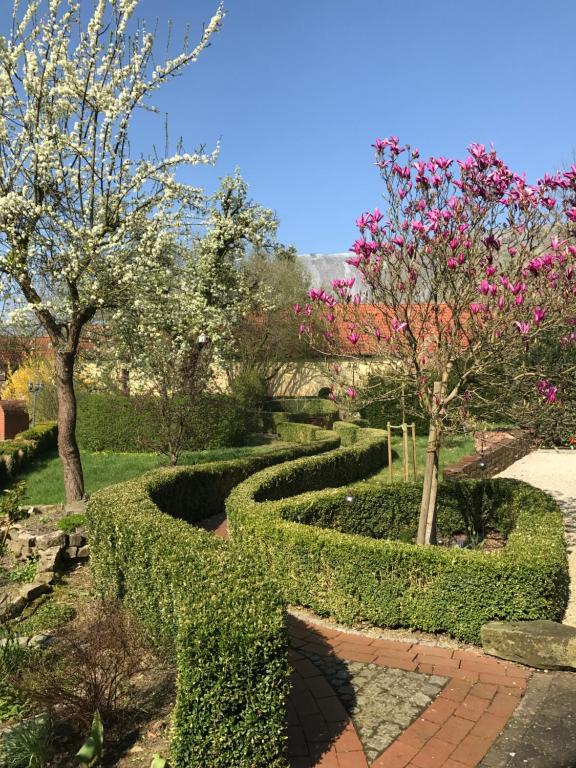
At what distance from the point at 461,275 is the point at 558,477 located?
9.62 meters

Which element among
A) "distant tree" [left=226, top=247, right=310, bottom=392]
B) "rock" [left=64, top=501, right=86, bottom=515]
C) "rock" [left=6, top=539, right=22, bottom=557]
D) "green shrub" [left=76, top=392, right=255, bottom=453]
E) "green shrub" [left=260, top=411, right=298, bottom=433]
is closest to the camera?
"rock" [left=6, top=539, right=22, bottom=557]

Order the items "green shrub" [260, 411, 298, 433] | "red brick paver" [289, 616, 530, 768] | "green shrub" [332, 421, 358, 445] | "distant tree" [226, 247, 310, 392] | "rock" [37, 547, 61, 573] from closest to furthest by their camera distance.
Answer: "red brick paver" [289, 616, 530, 768] → "rock" [37, 547, 61, 573] → "green shrub" [332, 421, 358, 445] → "green shrub" [260, 411, 298, 433] → "distant tree" [226, 247, 310, 392]

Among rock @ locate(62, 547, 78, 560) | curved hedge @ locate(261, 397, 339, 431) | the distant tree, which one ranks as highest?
the distant tree

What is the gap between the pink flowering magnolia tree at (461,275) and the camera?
6.54m

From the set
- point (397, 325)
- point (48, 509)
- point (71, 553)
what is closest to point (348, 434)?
point (48, 509)

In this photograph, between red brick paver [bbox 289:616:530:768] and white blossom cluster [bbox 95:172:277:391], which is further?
white blossom cluster [bbox 95:172:277:391]

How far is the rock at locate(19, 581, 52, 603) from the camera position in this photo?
A: 6.99m

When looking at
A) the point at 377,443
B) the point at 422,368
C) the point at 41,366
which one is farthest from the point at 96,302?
the point at 41,366

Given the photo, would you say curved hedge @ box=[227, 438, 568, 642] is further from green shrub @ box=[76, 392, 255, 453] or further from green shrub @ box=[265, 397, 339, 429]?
green shrub @ box=[265, 397, 339, 429]

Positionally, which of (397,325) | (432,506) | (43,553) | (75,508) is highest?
(397,325)

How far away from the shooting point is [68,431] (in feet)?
34.9

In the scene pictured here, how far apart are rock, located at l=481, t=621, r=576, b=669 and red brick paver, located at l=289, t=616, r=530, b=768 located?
4.4 inches

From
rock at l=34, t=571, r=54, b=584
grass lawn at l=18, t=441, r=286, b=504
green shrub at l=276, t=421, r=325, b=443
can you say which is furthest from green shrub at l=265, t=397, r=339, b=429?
rock at l=34, t=571, r=54, b=584

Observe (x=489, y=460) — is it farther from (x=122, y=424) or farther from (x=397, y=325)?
(x=122, y=424)
